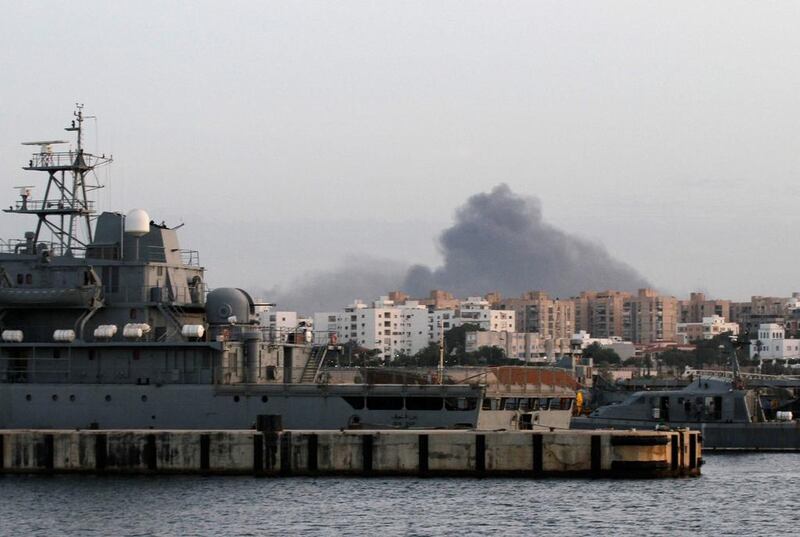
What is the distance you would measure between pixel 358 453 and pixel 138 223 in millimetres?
13301

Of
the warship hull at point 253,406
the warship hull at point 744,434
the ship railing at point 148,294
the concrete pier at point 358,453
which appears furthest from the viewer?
the warship hull at point 744,434

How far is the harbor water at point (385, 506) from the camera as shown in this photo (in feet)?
134

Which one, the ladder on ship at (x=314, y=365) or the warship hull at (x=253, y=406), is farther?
the ladder on ship at (x=314, y=365)

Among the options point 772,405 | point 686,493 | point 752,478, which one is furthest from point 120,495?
point 772,405

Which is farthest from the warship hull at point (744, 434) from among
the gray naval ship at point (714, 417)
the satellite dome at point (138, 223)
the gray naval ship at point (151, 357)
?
the satellite dome at point (138, 223)

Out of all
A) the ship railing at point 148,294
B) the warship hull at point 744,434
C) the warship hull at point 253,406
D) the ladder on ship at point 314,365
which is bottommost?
the warship hull at point 744,434

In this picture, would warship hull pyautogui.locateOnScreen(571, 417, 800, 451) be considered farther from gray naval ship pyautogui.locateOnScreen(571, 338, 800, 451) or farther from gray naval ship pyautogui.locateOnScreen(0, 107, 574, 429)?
gray naval ship pyautogui.locateOnScreen(0, 107, 574, 429)

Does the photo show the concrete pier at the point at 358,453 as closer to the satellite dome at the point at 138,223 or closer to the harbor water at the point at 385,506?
the harbor water at the point at 385,506

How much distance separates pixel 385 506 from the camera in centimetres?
4434

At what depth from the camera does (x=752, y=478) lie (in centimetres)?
5653

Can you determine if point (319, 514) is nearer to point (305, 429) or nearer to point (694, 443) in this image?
point (305, 429)

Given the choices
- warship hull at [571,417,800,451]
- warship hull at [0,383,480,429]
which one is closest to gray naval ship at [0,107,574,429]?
warship hull at [0,383,480,429]

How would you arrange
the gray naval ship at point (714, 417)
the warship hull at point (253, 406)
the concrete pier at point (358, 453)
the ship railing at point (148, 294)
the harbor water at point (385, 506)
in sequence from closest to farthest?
the harbor water at point (385, 506) → the concrete pier at point (358, 453) → the warship hull at point (253, 406) → the ship railing at point (148, 294) → the gray naval ship at point (714, 417)

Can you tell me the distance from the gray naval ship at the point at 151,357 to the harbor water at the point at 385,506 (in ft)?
15.9
